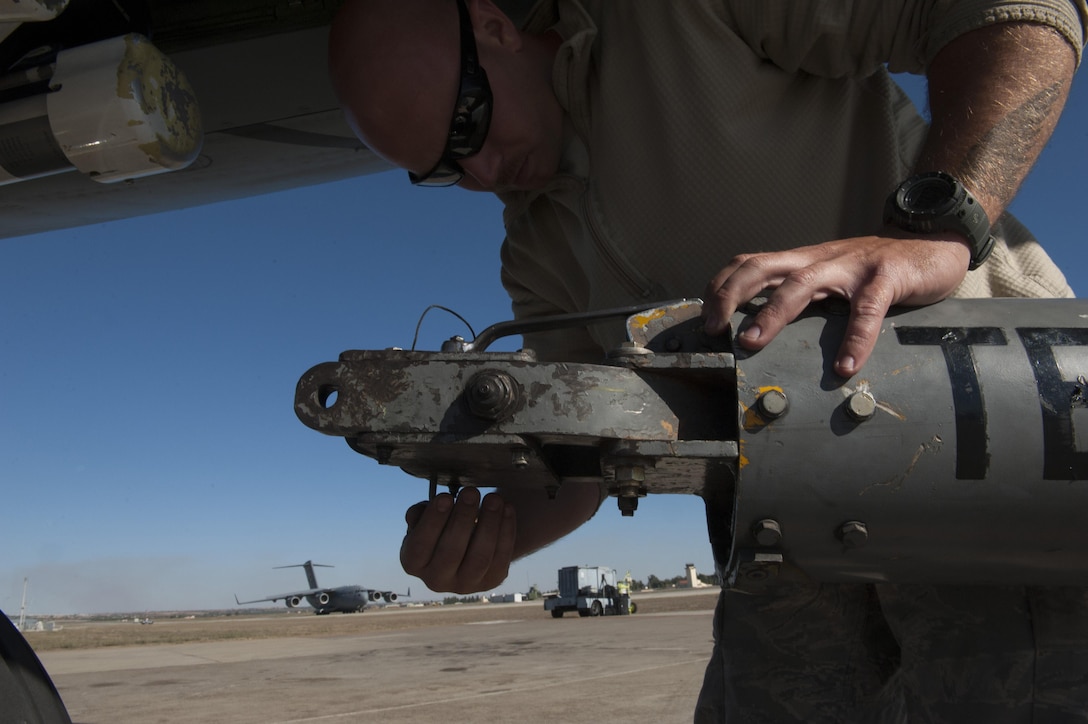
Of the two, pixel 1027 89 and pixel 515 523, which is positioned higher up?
pixel 1027 89

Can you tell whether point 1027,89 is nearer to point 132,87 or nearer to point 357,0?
point 357,0

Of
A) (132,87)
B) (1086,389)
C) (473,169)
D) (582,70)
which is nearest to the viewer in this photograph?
(1086,389)

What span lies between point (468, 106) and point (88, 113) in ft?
2.28

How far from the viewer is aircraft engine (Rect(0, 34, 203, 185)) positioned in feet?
4.70

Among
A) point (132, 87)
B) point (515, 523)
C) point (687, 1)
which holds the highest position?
point (687, 1)

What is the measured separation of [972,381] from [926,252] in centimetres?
19

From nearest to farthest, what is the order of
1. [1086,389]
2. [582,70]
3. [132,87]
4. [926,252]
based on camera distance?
[1086,389] → [926,252] → [132,87] → [582,70]

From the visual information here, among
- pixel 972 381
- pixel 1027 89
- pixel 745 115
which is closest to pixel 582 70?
pixel 745 115

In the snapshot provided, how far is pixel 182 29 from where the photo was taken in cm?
195

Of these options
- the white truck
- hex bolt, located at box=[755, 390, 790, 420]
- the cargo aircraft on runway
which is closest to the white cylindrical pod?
hex bolt, located at box=[755, 390, 790, 420]

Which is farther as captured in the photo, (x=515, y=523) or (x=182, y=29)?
(x=182, y=29)

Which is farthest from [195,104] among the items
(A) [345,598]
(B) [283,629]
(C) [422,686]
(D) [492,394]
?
(A) [345,598]

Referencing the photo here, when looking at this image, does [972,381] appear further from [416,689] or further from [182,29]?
[416,689]

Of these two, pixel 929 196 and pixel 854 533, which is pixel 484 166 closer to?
pixel 929 196
